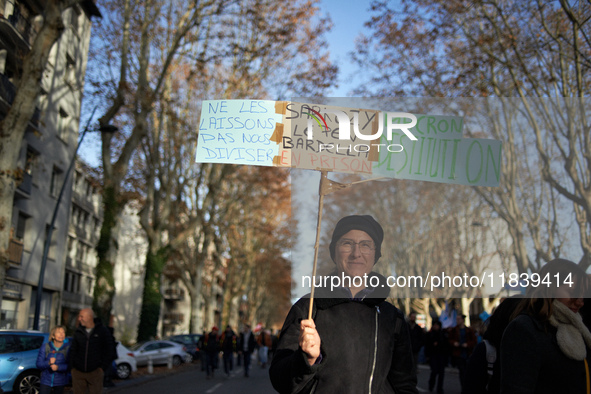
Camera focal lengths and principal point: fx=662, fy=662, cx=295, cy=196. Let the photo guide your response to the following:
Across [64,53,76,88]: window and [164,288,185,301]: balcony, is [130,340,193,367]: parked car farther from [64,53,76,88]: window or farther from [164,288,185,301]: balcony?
[164,288,185,301]: balcony

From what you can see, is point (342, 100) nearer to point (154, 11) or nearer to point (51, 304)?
point (154, 11)

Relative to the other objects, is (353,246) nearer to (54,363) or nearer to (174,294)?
(54,363)

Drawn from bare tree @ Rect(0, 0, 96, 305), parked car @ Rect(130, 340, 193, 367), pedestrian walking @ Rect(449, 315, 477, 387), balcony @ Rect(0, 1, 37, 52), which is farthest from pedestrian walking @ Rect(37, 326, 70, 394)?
parked car @ Rect(130, 340, 193, 367)

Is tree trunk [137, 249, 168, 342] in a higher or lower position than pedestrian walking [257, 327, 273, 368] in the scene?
higher

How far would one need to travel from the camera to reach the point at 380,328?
3123 mm

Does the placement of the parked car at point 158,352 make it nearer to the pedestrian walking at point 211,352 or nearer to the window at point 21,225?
the pedestrian walking at point 211,352

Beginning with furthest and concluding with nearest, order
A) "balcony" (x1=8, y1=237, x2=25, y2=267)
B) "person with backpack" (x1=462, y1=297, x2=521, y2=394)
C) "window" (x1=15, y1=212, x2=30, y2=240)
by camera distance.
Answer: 1. "window" (x1=15, y1=212, x2=30, y2=240)
2. "balcony" (x1=8, y1=237, x2=25, y2=267)
3. "person with backpack" (x1=462, y1=297, x2=521, y2=394)

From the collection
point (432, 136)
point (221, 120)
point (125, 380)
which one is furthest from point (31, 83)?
point (125, 380)

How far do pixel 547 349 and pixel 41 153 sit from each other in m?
29.5

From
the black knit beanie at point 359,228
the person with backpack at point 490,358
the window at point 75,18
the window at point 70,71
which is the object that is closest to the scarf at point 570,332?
the person with backpack at point 490,358

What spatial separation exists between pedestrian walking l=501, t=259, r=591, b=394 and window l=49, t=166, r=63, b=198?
3195 centimetres

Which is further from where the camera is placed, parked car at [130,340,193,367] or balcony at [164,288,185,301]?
balcony at [164,288,185,301]

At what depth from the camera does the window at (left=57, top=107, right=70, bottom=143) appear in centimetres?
3234

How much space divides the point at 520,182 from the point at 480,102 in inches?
28.3
